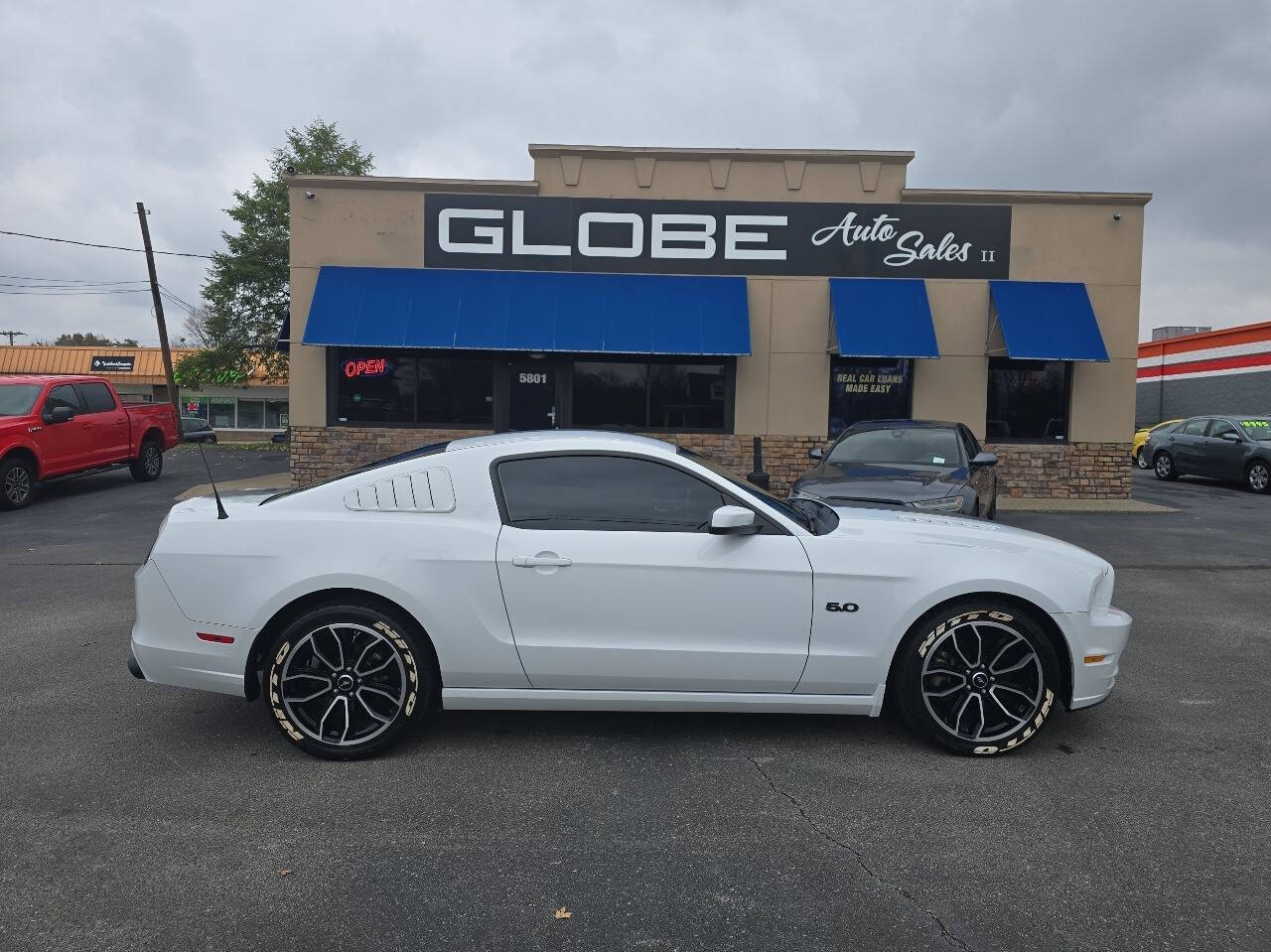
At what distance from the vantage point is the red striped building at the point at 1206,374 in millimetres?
28297

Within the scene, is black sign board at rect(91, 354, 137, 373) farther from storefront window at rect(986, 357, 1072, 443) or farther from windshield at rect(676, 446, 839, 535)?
windshield at rect(676, 446, 839, 535)

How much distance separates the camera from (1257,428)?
1777 cm

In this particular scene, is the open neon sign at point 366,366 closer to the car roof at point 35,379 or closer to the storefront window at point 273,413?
the car roof at point 35,379

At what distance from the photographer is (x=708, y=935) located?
2.73 m

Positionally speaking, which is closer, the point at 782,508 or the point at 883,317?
the point at 782,508

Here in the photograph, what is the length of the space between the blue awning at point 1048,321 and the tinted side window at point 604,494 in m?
11.9

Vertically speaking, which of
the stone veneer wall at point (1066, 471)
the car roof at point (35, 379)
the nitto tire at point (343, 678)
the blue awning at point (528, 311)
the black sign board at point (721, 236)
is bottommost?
the nitto tire at point (343, 678)

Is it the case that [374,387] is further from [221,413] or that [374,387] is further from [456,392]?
[221,413]

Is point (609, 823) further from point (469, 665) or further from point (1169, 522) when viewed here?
point (1169, 522)

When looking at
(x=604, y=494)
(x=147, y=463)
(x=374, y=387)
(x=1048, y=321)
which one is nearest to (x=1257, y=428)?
(x=1048, y=321)

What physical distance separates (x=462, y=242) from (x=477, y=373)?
223 centimetres

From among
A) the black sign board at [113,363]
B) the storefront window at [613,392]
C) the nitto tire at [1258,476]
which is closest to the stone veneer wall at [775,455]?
the storefront window at [613,392]

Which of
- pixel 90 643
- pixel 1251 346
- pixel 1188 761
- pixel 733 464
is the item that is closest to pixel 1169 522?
pixel 733 464

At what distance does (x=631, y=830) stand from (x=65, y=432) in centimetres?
1393
